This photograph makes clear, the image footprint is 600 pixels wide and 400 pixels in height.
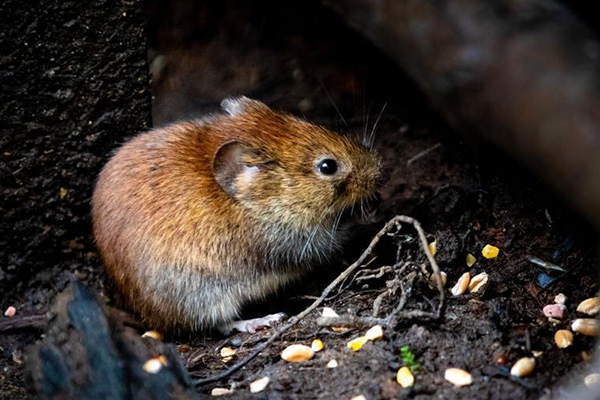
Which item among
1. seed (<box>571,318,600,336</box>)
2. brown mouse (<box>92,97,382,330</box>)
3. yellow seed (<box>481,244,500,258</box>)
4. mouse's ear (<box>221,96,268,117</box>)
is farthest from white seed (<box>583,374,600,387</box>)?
mouse's ear (<box>221,96,268,117</box>)

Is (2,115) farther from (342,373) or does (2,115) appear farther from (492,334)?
(492,334)

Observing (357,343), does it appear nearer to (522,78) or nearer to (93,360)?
(93,360)

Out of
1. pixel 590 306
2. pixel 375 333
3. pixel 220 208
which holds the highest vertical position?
pixel 220 208

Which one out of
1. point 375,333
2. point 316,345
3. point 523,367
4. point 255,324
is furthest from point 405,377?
point 255,324

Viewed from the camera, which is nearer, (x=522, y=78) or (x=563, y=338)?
(x=522, y=78)

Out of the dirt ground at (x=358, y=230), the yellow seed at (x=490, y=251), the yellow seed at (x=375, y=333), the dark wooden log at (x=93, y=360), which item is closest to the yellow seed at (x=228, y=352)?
the dirt ground at (x=358, y=230)

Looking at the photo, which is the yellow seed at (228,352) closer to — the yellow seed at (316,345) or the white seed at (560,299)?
the yellow seed at (316,345)

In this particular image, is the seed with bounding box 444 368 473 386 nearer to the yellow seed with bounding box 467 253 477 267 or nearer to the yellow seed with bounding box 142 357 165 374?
the yellow seed with bounding box 467 253 477 267

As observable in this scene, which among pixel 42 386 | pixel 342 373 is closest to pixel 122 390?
pixel 42 386
